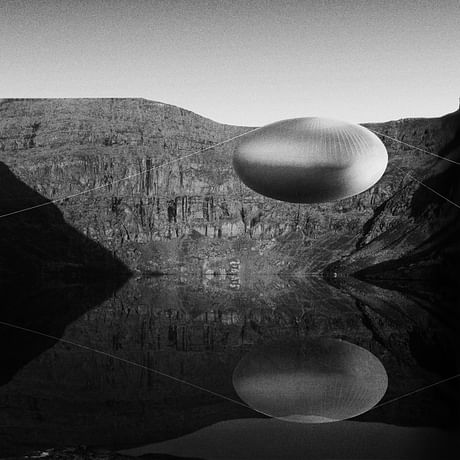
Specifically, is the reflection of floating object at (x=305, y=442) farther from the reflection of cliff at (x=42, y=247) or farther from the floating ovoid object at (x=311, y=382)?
the reflection of cliff at (x=42, y=247)

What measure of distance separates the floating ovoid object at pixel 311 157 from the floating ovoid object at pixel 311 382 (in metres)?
5.28

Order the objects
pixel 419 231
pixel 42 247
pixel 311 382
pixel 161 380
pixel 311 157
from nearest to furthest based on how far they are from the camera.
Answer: pixel 311 382, pixel 161 380, pixel 311 157, pixel 419 231, pixel 42 247

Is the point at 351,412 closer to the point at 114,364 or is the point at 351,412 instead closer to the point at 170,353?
the point at 114,364

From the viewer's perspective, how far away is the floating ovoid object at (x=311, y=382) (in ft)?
30.2

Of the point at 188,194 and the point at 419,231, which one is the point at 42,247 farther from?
the point at 419,231

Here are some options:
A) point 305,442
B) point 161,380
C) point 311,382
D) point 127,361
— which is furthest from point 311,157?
point 305,442

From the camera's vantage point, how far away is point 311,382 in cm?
1099

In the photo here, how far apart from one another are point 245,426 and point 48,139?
148m

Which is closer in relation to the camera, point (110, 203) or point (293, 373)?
point (293, 373)

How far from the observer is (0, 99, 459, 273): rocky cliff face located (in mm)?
116438

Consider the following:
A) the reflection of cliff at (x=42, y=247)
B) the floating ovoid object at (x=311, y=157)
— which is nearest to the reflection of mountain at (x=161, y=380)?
the floating ovoid object at (x=311, y=157)

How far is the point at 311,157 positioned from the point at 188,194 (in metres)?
128

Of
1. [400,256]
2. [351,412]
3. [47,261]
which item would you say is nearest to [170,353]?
[351,412]

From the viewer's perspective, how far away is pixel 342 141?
17516mm
